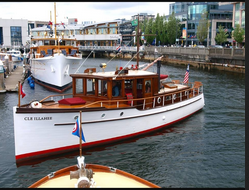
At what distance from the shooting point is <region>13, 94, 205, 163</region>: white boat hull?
1342cm

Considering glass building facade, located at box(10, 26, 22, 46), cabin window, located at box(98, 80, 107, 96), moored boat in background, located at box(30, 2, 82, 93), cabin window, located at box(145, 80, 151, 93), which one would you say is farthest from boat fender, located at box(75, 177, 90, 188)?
glass building facade, located at box(10, 26, 22, 46)

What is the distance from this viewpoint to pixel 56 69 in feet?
118

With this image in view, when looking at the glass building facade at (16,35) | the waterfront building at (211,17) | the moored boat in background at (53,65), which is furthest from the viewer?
the glass building facade at (16,35)

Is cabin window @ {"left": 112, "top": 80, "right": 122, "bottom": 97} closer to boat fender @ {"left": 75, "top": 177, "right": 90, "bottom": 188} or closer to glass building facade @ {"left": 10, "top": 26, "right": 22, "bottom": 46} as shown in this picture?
boat fender @ {"left": 75, "top": 177, "right": 90, "bottom": 188}

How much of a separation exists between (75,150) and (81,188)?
8.70 metres

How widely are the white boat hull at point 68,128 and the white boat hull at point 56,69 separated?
2098cm

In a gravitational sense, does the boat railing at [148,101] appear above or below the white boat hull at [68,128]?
above

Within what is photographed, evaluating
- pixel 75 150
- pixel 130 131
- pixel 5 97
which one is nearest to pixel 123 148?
pixel 130 131

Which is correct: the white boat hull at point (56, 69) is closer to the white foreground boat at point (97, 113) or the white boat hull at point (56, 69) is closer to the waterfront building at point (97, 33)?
the white foreground boat at point (97, 113)

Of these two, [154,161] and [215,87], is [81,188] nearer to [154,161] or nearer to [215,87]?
[154,161]

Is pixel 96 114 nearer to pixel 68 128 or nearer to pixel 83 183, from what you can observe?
pixel 68 128

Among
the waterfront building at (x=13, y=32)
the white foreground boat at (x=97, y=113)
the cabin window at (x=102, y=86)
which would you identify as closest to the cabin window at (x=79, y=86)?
the white foreground boat at (x=97, y=113)

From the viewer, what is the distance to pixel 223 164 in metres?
13.8

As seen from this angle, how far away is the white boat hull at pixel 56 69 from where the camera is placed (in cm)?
3544
